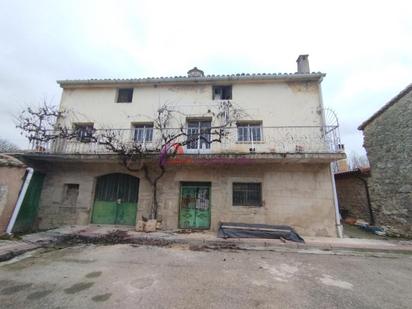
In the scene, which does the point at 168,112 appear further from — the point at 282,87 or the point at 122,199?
the point at 282,87

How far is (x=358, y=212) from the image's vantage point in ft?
34.2

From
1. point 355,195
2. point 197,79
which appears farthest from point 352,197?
point 197,79

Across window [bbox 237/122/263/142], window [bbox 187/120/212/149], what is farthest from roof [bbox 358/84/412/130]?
window [bbox 187/120/212/149]

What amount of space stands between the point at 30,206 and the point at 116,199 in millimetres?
3750

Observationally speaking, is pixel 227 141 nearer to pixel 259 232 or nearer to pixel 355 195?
pixel 259 232

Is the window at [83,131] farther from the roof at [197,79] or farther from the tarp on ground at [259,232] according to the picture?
the tarp on ground at [259,232]

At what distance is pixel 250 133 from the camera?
9.75 m

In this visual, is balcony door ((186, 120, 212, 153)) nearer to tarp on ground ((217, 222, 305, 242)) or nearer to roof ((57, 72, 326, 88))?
roof ((57, 72, 326, 88))

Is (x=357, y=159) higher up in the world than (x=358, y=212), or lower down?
higher up

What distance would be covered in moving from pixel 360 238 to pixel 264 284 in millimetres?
6520

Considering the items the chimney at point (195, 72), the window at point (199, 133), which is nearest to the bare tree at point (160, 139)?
the window at point (199, 133)

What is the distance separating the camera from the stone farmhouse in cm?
855

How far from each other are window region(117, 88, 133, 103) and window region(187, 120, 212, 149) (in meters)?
3.81

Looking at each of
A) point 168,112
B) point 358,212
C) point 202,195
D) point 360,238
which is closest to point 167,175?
point 202,195
